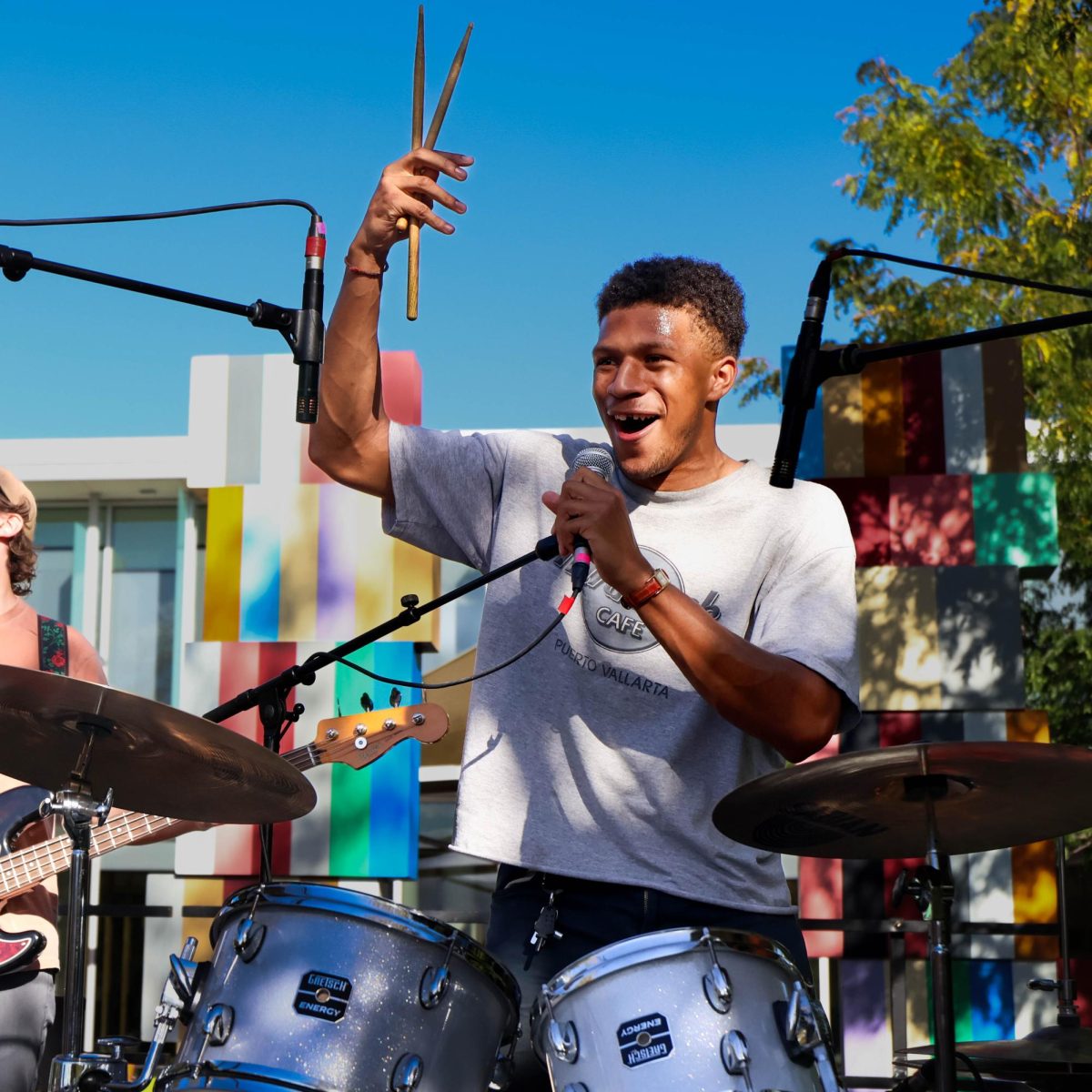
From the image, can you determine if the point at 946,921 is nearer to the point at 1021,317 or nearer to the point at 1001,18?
the point at 1021,317

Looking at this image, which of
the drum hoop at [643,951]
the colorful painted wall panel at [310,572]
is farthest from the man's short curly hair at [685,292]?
the colorful painted wall panel at [310,572]

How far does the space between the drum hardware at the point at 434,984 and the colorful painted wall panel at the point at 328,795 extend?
264 cm

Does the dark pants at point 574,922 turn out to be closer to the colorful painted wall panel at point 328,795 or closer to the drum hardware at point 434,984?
the drum hardware at point 434,984

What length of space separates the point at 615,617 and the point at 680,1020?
786 mm

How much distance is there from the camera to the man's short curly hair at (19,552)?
4277 millimetres

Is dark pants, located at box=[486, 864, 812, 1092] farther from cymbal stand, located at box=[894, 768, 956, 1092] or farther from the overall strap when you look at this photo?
the overall strap

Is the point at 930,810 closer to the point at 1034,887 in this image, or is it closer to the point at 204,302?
the point at 204,302

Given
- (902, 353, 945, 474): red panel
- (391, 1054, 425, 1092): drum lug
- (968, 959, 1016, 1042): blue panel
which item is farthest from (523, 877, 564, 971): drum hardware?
(902, 353, 945, 474): red panel

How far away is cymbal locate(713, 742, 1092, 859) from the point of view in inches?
95.7

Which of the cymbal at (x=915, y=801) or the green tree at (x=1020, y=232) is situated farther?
the green tree at (x=1020, y=232)

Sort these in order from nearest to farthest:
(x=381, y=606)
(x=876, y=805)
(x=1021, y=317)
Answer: (x=876, y=805) → (x=381, y=606) → (x=1021, y=317)

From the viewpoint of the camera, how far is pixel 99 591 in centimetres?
863

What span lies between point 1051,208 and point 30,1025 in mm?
8142

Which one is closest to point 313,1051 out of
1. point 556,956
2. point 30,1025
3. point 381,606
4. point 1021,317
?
point 556,956
